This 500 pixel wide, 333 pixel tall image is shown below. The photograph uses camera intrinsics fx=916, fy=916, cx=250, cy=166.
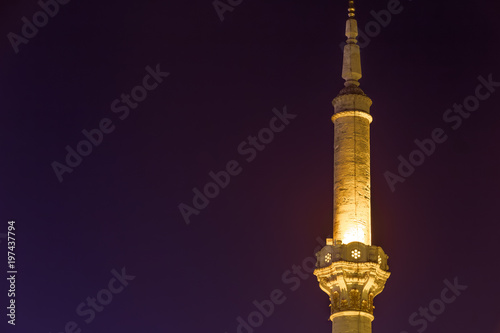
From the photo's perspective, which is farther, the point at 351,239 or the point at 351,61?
the point at 351,61

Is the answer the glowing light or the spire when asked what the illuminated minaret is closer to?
the glowing light

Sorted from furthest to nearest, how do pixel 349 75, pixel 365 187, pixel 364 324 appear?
pixel 349 75, pixel 365 187, pixel 364 324

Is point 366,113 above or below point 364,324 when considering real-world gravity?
above

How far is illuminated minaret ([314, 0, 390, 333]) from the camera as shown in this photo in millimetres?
38250

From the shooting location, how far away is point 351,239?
3950 centimetres

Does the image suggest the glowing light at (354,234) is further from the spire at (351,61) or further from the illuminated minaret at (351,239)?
the spire at (351,61)

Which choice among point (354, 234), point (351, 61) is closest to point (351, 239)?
point (354, 234)

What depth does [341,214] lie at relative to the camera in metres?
40.1

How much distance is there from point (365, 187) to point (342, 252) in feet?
11.5

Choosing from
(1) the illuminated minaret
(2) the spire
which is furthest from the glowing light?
(2) the spire

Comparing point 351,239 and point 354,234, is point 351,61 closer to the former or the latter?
point 354,234

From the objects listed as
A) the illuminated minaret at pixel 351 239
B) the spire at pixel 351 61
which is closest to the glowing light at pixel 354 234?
the illuminated minaret at pixel 351 239

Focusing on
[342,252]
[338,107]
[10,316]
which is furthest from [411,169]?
[10,316]

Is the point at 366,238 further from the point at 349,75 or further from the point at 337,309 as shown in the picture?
the point at 349,75
